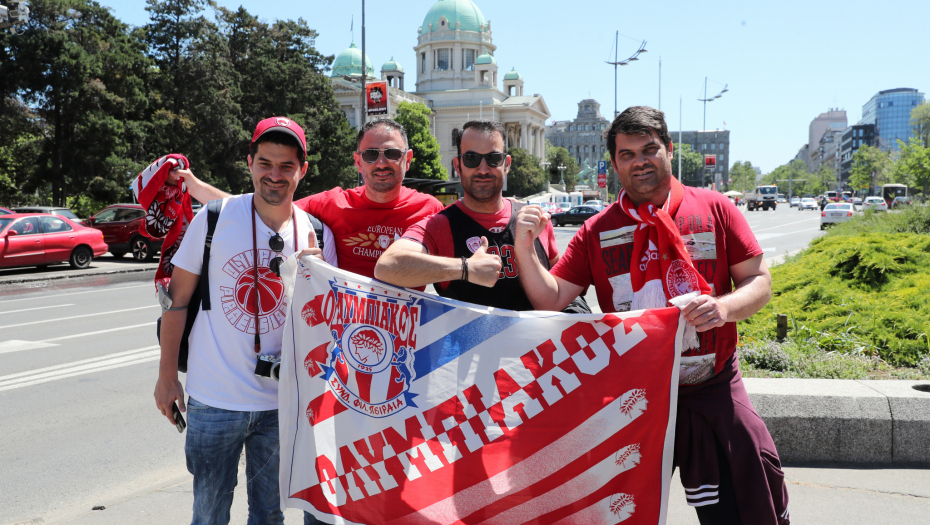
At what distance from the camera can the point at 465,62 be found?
11806cm

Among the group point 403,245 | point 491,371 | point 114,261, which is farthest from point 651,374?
point 114,261

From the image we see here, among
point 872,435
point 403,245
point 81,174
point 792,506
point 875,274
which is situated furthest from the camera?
point 81,174

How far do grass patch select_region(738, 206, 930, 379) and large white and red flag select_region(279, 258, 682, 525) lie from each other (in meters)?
3.22

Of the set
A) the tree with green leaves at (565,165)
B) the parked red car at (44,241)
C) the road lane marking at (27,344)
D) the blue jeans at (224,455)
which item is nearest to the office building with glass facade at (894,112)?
the tree with green leaves at (565,165)

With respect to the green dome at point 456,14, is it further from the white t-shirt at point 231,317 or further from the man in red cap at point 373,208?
the white t-shirt at point 231,317

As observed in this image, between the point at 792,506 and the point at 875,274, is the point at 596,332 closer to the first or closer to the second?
the point at 792,506

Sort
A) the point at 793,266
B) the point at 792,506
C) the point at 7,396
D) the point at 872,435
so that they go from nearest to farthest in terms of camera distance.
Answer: the point at 792,506
the point at 872,435
the point at 7,396
the point at 793,266

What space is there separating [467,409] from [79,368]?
22.2 feet

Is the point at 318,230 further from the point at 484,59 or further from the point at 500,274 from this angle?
the point at 484,59

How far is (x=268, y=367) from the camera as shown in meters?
2.73

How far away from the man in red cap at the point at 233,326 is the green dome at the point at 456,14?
392 ft

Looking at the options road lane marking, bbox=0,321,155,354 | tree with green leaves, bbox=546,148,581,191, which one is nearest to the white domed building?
tree with green leaves, bbox=546,148,581,191

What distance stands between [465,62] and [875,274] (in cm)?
11544

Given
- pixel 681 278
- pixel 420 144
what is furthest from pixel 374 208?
pixel 420 144
